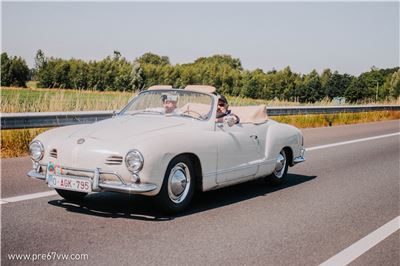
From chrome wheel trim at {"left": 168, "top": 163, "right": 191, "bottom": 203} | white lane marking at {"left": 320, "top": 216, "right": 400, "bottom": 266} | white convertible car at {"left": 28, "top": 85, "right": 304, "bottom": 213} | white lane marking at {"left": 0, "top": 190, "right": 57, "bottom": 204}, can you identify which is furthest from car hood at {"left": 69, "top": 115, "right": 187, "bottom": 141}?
white lane marking at {"left": 320, "top": 216, "right": 400, "bottom": 266}

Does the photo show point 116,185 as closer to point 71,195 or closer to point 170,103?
point 71,195

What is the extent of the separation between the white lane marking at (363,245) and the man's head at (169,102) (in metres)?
2.96

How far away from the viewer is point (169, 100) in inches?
295

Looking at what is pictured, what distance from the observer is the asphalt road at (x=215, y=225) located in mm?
4867

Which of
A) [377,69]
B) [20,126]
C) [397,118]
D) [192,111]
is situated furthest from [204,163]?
[377,69]

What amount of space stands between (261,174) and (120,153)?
286 cm

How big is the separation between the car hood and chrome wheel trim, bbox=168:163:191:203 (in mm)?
494

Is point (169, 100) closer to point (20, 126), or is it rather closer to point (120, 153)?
point (120, 153)

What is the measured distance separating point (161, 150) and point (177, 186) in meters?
0.58

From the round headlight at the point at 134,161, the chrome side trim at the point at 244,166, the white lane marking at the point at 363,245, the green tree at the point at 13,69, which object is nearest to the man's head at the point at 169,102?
the chrome side trim at the point at 244,166

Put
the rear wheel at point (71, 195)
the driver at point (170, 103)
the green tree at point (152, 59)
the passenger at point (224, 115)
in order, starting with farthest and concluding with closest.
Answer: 1. the green tree at point (152, 59)
2. the driver at point (170, 103)
3. the passenger at point (224, 115)
4. the rear wheel at point (71, 195)

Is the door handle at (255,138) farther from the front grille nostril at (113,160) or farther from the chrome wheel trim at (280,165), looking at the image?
the front grille nostril at (113,160)

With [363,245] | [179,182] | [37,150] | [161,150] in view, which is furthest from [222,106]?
[363,245]

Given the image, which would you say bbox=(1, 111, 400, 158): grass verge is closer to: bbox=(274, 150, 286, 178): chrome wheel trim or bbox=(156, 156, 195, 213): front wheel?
bbox=(274, 150, 286, 178): chrome wheel trim
